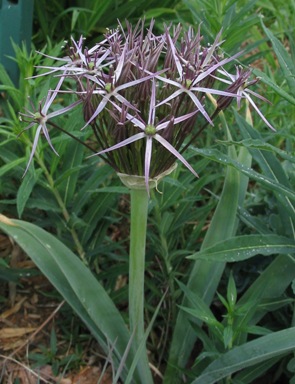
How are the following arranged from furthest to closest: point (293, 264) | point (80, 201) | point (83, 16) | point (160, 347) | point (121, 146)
→ 1. point (83, 16)
2. point (160, 347)
3. point (80, 201)
4. point (293, 264)
5. point (121, 146)

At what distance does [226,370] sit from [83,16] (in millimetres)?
1647

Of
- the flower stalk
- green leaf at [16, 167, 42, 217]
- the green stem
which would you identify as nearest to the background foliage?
green leaf at [16, 167, 42, 217]

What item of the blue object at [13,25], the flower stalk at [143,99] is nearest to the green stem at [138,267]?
the flower stalk at [143,99]

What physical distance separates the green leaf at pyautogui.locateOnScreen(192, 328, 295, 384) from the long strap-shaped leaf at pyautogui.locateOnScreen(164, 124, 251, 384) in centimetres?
21

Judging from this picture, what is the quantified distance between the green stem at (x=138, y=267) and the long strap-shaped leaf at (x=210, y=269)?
11 cm

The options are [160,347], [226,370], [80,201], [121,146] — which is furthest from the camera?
[160,347]

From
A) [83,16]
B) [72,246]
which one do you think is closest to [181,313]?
[72,246]

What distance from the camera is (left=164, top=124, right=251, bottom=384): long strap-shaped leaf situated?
1446 mm

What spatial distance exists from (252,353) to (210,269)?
313 millimetres

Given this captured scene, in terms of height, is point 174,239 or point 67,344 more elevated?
point 174,239

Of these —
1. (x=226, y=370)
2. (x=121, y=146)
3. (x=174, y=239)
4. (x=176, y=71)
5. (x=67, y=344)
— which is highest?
(x=176, y=71)

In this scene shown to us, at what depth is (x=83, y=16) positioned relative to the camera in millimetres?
2504

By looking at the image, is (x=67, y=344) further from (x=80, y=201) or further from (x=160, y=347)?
(x=80, y=201)

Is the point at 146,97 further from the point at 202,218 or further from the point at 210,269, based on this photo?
the point at 202,218
